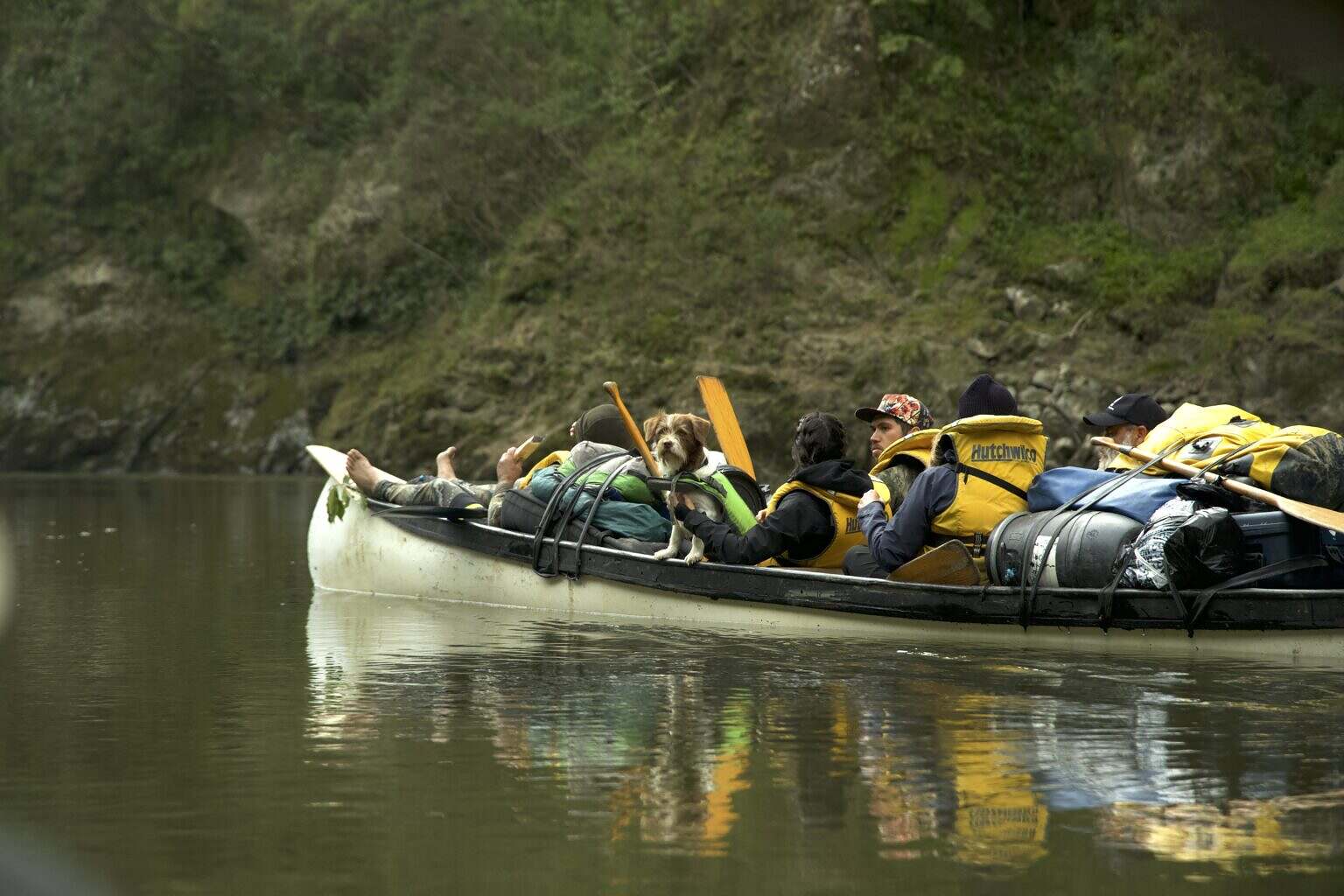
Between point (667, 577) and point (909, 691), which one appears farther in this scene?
point (667, 577)

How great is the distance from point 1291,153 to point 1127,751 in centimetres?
2413

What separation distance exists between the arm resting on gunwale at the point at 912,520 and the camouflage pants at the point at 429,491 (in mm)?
3459

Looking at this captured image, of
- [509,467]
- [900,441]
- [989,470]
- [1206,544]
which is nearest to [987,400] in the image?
[989,470]

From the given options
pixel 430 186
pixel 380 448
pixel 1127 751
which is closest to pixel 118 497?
pixel 380 448

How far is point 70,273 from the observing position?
4316 cm

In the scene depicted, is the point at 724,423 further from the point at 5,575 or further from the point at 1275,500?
the point at 5,575

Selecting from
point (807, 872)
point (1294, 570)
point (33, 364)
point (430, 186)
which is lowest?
point (807, 872)

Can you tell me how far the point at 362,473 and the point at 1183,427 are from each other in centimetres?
595

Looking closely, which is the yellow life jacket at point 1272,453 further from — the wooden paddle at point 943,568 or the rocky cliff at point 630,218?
the rocky cliff at point 630,218

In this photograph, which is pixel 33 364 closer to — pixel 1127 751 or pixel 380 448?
pixel 380 448

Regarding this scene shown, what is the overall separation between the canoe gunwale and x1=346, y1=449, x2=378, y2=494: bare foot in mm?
1566

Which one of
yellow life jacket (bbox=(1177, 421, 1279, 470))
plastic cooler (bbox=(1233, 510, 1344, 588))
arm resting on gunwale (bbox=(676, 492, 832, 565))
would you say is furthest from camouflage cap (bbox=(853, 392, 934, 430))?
plastic cooler (bbox=(1233, 510, 1344, 588))

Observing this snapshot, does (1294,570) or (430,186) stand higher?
(430,186)

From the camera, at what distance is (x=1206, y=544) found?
27.6ft
